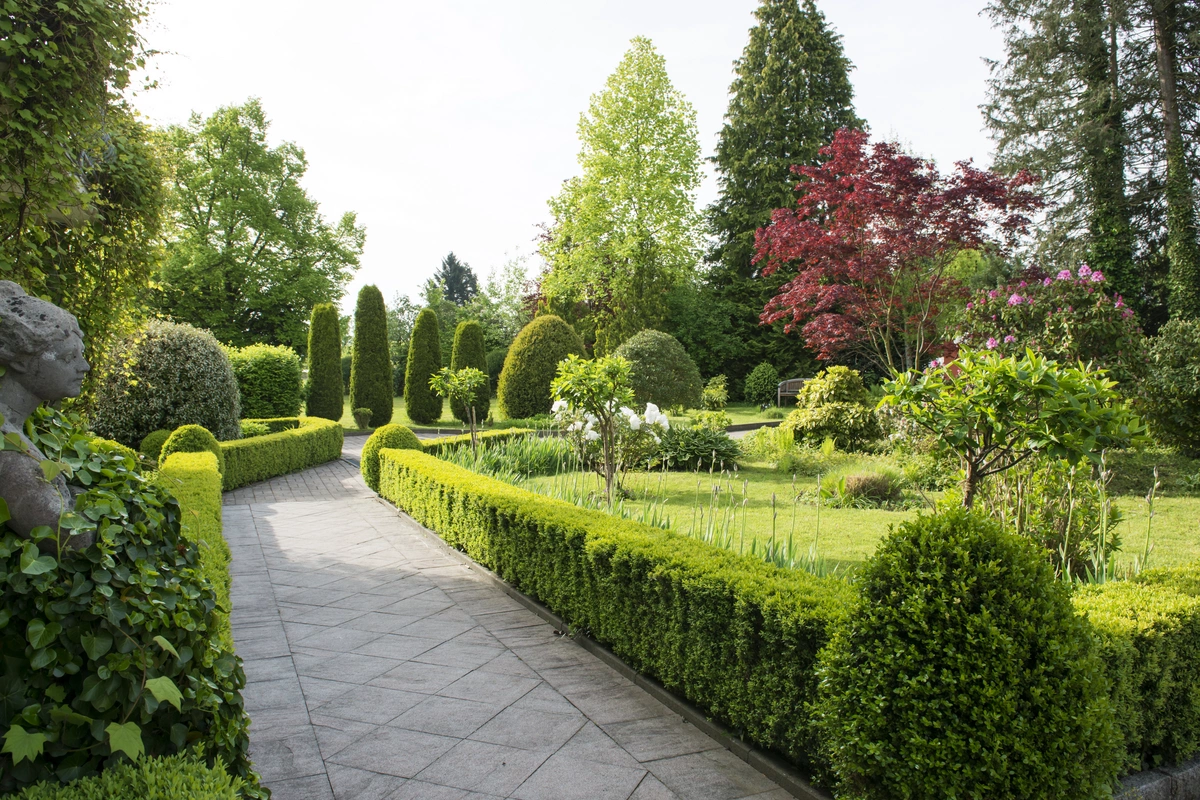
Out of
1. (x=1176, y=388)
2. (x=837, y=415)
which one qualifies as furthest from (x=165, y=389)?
(x=1176, y=388)

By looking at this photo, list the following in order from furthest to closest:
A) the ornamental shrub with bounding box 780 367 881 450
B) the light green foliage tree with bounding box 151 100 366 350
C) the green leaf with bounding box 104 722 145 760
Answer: the light green foliage tree with bounding box 151 100 366 350 → the ornamental shrub with bounding box 780 367 881 450 → the green leaf with bounding box 104 722 145 760

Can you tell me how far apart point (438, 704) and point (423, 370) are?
18.6 m

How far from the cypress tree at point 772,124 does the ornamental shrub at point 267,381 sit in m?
16.7

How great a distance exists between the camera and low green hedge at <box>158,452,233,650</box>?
3.48 m

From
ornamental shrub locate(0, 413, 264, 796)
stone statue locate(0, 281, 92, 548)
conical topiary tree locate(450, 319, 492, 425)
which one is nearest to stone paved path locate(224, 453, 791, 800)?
ornamental shrub locate(0, 413, 264, 796)

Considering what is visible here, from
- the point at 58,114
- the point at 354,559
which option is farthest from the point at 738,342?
the point at 58,114

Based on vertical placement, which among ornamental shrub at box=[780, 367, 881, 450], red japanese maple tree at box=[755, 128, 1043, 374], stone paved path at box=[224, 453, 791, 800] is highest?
red japanese maple tree at box=[755, 128, 1043, 374]

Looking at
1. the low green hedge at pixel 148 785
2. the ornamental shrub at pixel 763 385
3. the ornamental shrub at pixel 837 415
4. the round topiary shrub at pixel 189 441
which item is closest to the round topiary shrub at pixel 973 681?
the low green hedge at pixel 148 785

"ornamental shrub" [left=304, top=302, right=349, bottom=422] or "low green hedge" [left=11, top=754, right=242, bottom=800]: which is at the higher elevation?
"ornamental shrub" [left=304, top=302, right=349, bottom=422]

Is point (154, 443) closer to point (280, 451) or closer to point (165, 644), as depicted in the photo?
point (280, 451)

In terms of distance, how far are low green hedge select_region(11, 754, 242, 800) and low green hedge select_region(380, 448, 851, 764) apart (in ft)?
6.71

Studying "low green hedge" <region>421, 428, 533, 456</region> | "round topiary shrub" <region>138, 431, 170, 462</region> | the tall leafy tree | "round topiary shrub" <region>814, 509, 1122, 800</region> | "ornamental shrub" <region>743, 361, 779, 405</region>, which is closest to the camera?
"round topiary shrub" <region>814, 509, 1122, 800</region>

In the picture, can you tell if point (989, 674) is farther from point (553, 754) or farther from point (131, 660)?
point (131, 660)

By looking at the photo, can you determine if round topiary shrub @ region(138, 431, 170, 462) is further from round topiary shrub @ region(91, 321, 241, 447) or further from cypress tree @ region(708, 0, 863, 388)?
cypress tree @ region(708, 0, 863, 388)
